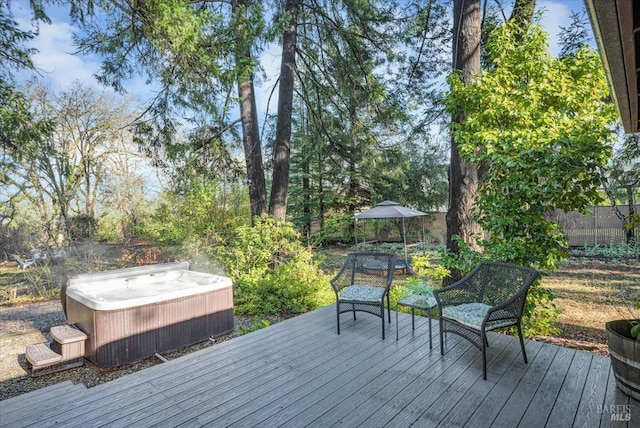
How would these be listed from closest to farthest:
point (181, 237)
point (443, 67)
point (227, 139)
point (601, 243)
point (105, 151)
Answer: point (181, 237) → point (227, 139) → point (443, 67) → point (601, 243) → point (105, 151)

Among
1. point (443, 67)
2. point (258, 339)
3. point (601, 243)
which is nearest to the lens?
point (258, 339)

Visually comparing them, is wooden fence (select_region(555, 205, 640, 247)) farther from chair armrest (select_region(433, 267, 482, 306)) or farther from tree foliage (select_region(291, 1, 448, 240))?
chair armrest (select_region(433, 267, 482, 306))

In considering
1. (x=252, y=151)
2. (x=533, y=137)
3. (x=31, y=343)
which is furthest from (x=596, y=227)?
(x=31, y=343)

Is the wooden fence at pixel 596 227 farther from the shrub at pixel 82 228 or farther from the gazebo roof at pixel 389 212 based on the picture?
the shrub at pixel 82 228

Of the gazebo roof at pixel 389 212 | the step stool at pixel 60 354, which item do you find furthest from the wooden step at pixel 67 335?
the gazebo roof at pixel 389 212

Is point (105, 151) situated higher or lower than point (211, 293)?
higher

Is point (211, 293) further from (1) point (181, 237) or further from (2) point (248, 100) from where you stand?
(2) point (248, 100)

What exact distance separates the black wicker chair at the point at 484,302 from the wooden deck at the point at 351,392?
0.24 metres

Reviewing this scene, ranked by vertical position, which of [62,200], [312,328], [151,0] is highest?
[151,0]

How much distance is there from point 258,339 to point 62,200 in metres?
7.01

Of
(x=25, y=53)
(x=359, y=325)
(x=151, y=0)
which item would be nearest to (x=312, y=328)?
(x=359, y=325)

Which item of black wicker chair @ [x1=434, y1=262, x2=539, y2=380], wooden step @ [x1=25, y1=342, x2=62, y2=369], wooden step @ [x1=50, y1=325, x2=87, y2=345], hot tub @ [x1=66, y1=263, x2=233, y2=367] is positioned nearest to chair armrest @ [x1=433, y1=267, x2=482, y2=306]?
black wicker chair @ [x1=434, y1=262, x2=539, y2=380]

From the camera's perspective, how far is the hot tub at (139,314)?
144 inches

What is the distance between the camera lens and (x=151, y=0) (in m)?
4.41
